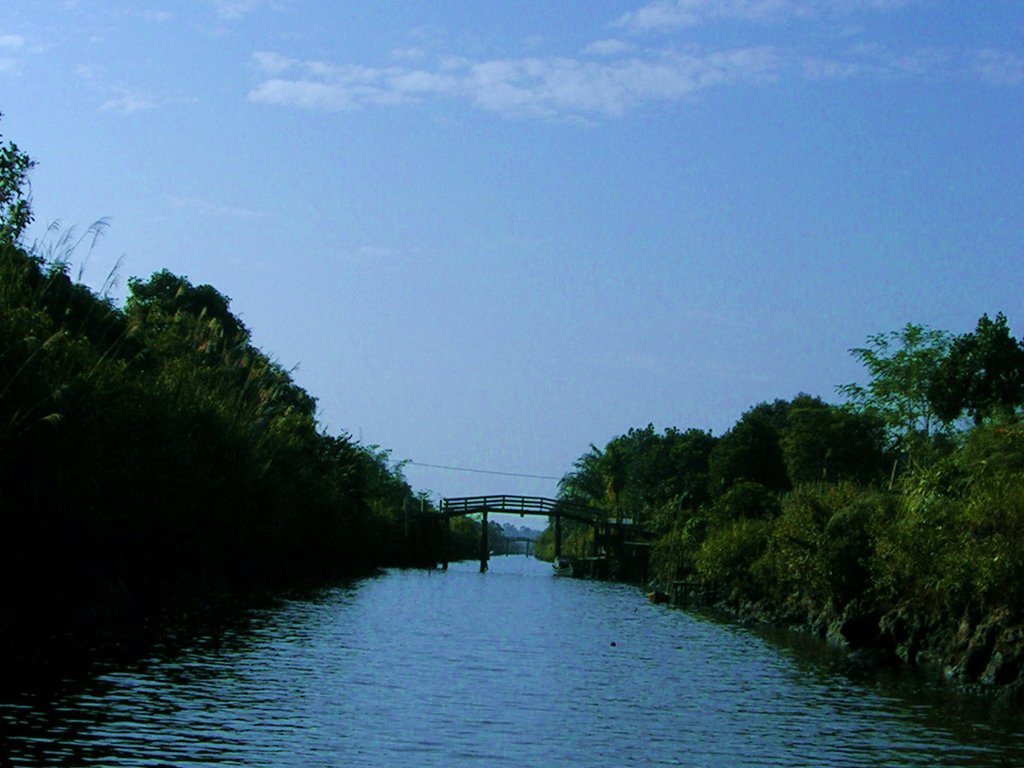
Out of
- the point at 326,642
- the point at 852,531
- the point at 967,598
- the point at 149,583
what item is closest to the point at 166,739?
the point at 326,642

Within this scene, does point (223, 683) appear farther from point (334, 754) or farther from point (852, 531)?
point (852, 531)

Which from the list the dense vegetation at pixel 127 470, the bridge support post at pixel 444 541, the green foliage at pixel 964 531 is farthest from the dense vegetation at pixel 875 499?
the dense vegetation at pixel 127 470

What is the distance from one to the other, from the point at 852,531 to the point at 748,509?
2675 centimetres

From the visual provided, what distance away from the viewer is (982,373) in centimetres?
5519

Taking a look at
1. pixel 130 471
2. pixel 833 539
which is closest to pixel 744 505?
pixel 833 539

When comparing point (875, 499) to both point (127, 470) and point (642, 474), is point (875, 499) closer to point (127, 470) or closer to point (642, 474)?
point (127, 470)

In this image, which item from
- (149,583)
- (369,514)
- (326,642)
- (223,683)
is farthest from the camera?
(369,514)

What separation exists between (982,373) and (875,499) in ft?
61.5

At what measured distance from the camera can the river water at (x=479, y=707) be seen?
57.4 feet

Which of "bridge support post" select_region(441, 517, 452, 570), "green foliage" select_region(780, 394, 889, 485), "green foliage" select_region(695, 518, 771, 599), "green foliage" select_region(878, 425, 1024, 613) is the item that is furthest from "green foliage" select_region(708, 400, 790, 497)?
"green foliage" select_region(878, 425, 1024, 613)

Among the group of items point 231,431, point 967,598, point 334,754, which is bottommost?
point 334,754

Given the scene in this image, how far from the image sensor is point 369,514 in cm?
9331

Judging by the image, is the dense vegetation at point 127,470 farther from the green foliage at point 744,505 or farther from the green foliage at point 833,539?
the green foliage at point 744,505

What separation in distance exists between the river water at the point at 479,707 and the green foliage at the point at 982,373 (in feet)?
74.5
